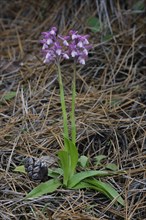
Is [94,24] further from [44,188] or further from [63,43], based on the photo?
[44,188]

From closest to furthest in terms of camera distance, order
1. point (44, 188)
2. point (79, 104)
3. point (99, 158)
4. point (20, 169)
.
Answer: point (44, 188), point (20, 169), point (99, 158), point (79, 104)

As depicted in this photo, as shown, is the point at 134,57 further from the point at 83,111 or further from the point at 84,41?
the point at 84,41

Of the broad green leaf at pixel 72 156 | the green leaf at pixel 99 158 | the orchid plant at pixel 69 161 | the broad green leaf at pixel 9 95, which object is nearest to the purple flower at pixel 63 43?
the orchid plant at pixel 69 161

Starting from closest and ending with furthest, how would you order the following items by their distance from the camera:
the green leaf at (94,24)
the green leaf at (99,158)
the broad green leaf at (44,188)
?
the broad green leaf at (44,188) < the green leaf at (99,158) < the green leaf at (94,24)

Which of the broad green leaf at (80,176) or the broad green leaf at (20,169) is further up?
the broad green leaf at (20,169)

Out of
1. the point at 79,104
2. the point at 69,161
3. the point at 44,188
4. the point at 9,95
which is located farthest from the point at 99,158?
the point at 9,95

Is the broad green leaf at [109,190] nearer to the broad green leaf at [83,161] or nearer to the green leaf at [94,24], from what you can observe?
the broad green leaf at [83,161]
